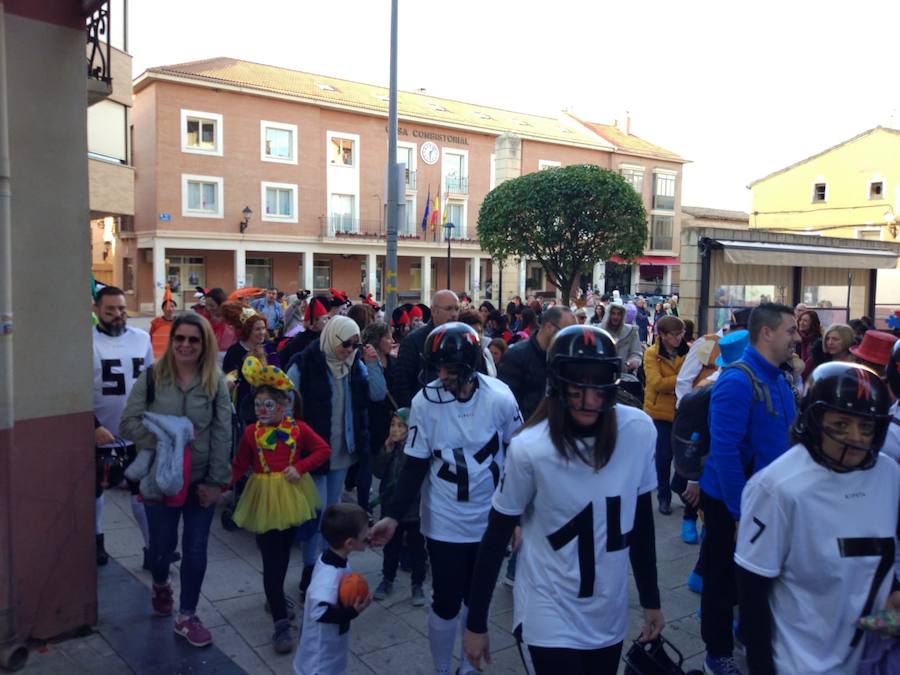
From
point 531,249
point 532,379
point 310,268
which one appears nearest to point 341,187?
point 310,268

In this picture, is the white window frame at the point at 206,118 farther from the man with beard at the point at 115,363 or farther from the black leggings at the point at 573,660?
the black leggings at the point at 573,660

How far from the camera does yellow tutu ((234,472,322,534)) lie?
3.99 meters

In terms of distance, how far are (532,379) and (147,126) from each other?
107 feet

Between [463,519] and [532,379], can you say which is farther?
[532,379]

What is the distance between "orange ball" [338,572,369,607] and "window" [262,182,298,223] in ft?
111

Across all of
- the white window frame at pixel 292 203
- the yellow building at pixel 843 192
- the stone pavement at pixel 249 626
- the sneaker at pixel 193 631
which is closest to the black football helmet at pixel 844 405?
the stone pavement at pixel 249 626

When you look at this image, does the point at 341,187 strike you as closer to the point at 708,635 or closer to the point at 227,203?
the point at 227,203

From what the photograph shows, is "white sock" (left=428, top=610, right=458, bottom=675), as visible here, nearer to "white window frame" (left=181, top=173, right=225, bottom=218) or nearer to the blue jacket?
the blue jacket

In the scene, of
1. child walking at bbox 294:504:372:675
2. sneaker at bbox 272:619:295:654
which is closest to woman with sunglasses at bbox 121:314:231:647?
sneaker at bbox 272:619:295:654

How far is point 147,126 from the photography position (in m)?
32.4

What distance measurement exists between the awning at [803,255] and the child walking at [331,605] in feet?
34.1

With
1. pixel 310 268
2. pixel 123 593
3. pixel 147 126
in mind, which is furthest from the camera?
pixel 310 268

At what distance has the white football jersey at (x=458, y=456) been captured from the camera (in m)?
3.37

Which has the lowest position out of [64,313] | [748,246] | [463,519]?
[463,519]
